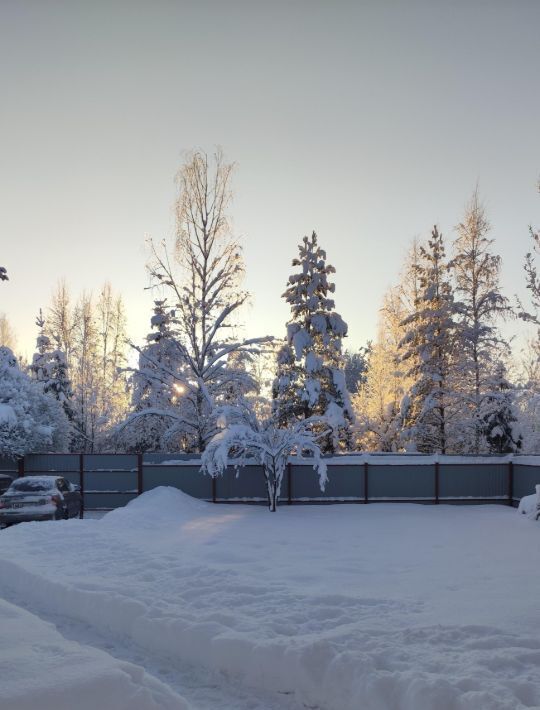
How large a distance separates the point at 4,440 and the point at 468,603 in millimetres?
20137

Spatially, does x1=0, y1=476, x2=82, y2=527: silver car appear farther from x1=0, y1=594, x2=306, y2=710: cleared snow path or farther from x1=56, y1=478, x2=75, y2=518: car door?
x1=0, y1=594, x2=306, y2=710: cleared snow path

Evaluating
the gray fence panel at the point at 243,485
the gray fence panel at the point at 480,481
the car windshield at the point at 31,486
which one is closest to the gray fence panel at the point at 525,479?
the gray fence panel at the point at 480,481

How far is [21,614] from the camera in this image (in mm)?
7246

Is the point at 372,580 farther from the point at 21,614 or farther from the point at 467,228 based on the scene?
the point at 467,228

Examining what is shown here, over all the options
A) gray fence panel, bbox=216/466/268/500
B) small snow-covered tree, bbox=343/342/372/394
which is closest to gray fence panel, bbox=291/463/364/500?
gray fence panel, bbox=216/466/268/500

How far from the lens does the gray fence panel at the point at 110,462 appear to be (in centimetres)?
2286

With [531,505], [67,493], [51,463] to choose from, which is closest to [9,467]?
[51,463]

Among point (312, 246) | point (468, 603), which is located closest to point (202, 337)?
point (312, 246)

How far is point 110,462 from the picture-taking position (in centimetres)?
2298

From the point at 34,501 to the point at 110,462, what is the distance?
5.63m

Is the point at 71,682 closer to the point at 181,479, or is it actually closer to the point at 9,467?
the point at 181,479

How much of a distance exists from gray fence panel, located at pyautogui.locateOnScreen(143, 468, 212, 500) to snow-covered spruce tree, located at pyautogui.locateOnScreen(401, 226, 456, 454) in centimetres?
1207

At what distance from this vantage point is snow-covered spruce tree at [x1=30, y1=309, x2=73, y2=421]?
4272 cm

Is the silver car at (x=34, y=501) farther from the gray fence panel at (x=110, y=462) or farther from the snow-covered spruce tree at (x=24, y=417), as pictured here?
the snow-covered spruce tree at (x=24, y=417)
